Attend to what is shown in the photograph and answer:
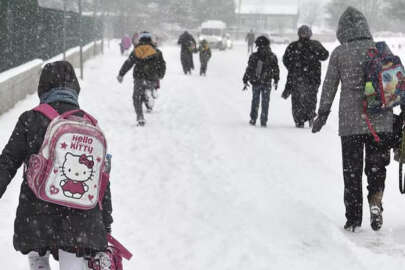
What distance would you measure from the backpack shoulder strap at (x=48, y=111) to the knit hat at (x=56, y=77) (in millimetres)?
109

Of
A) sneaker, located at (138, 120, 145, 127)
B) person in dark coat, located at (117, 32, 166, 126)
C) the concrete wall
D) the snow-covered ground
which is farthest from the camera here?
sneaker, located at (138, 120, 145, 127)

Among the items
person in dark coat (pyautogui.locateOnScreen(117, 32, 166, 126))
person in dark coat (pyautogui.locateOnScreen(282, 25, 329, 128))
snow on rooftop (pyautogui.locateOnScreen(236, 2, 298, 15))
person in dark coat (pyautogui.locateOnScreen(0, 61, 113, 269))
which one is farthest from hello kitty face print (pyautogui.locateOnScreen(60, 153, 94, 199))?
snow on rooftop (pyautogui.locateOnScreen(236, 2, 298, 15))

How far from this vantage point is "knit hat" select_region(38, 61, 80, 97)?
334 centimetres

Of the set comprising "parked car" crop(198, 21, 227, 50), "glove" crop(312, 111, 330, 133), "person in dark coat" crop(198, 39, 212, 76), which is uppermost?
"glove" crop(312, 111, 330, 133)

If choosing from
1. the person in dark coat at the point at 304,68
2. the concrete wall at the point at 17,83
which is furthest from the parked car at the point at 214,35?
the person in dark coat at the point at 304,68

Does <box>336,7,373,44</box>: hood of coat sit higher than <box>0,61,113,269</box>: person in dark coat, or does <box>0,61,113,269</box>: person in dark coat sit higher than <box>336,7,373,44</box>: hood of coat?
<box>336,7,373,44</box>: hood of coat

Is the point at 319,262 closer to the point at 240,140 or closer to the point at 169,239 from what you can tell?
the point at 169,239

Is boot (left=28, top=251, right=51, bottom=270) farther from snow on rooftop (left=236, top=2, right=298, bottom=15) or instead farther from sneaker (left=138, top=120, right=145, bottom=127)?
snow on rooftop (left=236, top=2, right=298, bottom=15)

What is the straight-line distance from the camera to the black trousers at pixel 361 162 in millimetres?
5840

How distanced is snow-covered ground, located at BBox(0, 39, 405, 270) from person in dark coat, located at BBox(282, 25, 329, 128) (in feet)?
2.04

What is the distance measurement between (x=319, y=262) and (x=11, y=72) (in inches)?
342

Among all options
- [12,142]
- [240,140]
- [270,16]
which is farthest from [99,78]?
[270,16]

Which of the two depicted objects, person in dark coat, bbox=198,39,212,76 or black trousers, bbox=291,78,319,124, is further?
person in dark coat, bbox=198,39,212,76

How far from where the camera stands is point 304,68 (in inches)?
464
